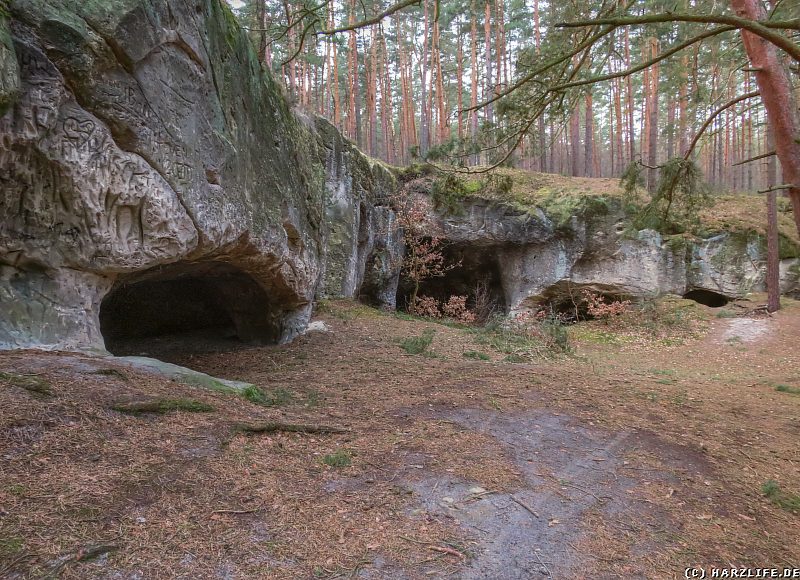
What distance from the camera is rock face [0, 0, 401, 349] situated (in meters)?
3.71

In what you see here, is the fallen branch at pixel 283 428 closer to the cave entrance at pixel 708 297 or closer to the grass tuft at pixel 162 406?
the grass tuft at pixel 162 406

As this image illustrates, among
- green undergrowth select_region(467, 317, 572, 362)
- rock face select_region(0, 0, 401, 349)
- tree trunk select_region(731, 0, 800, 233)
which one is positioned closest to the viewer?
rock face select_region(0, 0, 401, 349)

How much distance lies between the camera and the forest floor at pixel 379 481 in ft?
6.61

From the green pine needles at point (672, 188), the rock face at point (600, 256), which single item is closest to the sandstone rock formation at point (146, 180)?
the green pine needles at point (672, 188)

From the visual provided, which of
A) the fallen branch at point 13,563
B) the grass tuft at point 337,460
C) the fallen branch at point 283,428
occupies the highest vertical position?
the fallen branch at point 13,563

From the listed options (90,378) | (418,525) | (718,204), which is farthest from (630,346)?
(90,378)

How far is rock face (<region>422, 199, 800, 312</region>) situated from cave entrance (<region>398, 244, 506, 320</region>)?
16.8 inches

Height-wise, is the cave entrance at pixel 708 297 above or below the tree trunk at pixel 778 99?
below

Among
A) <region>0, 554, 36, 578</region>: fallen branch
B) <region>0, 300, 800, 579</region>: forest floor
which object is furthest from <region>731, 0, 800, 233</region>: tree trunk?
<region>0, 554, 36, 578</region>: fallen branch

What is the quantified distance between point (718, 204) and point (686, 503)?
17.0 meters

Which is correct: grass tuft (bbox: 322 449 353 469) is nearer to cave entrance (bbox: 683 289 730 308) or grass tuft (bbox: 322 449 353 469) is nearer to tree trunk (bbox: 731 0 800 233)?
tree trunk (bbox: 731 0 800 233)

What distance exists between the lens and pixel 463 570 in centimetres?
212

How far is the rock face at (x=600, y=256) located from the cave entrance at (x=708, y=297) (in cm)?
15

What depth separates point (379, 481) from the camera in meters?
2.94
